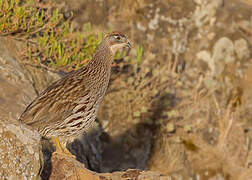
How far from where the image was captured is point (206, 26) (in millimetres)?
10961

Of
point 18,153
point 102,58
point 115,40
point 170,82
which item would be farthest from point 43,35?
point 18,153

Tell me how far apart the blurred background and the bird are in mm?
2319

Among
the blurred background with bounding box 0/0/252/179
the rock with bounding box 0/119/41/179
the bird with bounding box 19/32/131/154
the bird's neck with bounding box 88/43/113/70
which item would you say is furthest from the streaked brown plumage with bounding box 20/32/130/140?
the blurred background with bounding box 0/0/252/179

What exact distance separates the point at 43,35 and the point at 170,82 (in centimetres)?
340

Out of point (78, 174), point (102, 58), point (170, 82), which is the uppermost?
point (102, 58)

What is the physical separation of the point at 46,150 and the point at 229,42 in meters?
6.41

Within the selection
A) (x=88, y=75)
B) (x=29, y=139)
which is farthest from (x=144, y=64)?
(x=29, y=139)

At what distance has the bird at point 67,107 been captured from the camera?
18.8 ft

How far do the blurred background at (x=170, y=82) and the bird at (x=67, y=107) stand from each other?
232cm

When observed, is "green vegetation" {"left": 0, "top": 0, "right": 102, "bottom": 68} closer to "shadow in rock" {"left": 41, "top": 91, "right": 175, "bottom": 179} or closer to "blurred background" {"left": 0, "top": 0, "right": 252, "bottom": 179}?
"blurred background" {"left": 0, "top": 0, "right": 252, "bottom": 179}

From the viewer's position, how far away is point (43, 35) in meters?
8.60

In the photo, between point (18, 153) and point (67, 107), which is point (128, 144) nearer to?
point (67, 107)

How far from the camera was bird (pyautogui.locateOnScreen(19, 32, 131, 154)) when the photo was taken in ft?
18.8

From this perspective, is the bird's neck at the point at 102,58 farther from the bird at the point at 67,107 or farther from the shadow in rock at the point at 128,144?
the shadow in rock at the point at 128,144
